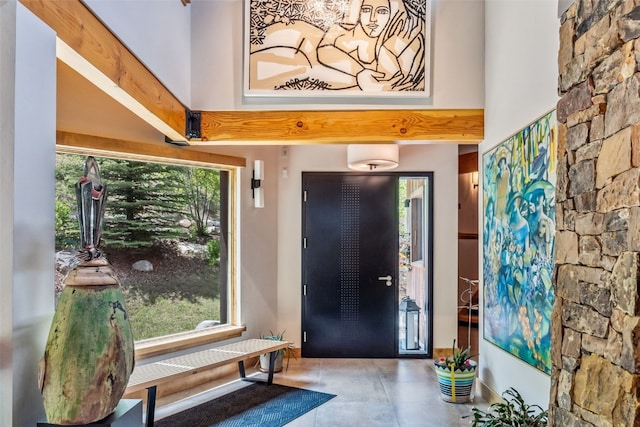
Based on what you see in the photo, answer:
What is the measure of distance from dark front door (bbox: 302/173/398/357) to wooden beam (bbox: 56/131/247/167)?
3.89 feet

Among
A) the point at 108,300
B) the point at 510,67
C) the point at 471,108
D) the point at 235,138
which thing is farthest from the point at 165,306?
the point at 510,67

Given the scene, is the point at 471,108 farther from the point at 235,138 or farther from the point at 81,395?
the point at 81,395

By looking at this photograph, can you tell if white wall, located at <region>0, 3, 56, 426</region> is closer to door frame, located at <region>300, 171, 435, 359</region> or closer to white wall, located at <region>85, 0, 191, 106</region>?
white wall, located at <region>85, 0, 191, 106</region>

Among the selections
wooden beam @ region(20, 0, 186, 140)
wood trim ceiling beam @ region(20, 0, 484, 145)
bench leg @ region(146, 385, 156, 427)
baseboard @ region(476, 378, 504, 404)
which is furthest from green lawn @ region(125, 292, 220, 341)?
baseboard @ region(476, 378, 504, 404)

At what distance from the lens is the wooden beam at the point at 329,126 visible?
12.1 feet

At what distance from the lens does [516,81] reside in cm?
309

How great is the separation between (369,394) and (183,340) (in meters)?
1.75

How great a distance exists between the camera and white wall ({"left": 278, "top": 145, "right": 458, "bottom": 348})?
5113 mm

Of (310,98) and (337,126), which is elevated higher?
(310,98)

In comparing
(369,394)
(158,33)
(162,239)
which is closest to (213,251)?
(162,239)

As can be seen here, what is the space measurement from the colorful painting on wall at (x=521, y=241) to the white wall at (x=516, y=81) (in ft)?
0.34

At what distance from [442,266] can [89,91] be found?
391cm

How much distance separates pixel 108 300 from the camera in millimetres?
1411

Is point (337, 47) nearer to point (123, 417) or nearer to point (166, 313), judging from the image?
point (166, 313)
